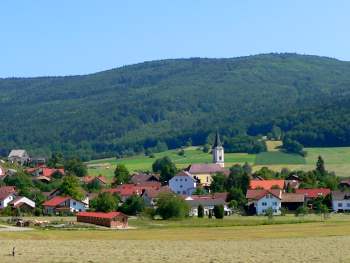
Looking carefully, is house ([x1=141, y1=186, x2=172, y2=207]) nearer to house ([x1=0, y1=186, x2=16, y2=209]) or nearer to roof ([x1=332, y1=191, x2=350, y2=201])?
house ([x1=0, y1=186, x2=16, y2=209])

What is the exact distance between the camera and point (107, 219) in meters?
64.4

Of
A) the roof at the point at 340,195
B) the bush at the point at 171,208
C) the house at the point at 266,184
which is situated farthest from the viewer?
the house at the point at 266,184

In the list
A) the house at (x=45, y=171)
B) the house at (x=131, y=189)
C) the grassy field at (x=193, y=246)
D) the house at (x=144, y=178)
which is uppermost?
the house at (x=45, y=171)

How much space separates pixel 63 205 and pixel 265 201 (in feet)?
62.9

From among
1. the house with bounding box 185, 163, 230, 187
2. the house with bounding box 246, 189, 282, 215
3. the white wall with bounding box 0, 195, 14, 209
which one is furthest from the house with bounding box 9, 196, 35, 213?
the house with bounding box 185, 163, 230, 187

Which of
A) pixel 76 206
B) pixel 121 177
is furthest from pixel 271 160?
pixel 76 206

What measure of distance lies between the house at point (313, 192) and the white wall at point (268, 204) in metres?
3.41

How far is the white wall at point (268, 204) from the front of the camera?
84.8m

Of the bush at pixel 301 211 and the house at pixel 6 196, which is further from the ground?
the house at pixel 6 196

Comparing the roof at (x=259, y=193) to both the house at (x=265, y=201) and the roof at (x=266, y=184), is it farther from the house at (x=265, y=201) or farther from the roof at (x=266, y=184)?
the roof at (x=266, y=184)

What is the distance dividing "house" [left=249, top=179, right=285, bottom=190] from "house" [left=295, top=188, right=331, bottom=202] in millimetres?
3545

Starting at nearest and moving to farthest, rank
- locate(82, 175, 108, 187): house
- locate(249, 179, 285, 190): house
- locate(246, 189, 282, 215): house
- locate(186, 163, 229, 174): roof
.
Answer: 1. locate(246, 189, 282, 215): house
2. locate(249, 179, 285, 190): house
3. locate(82, 175, 108, 187): house
4. locate(186, 163, 229, 174): roof

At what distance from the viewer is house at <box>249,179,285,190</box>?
96.4 meters

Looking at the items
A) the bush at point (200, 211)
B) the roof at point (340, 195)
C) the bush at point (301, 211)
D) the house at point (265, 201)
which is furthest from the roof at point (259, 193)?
the bush at point (200, 211)
